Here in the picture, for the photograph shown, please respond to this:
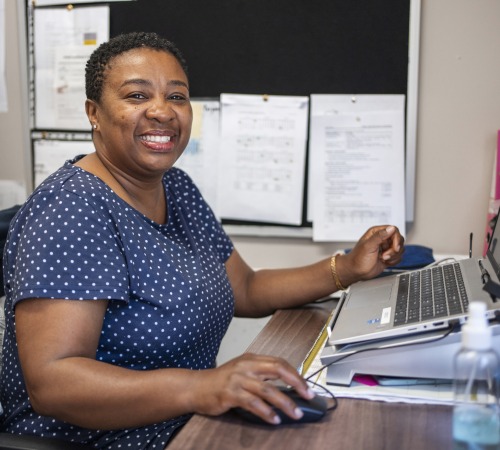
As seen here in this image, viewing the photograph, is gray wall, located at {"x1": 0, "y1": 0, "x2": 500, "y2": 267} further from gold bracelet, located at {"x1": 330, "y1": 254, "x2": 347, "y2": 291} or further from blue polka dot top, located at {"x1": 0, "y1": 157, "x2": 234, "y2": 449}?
blue polka dot top, located at {"x1": 0, "y1": 157, "x2": 234, "y2": 449}

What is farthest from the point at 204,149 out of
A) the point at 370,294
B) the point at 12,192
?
the point at 370,294

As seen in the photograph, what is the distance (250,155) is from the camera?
2.00 m

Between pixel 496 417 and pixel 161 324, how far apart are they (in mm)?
578

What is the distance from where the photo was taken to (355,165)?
1.92 metres

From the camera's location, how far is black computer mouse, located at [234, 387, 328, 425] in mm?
919

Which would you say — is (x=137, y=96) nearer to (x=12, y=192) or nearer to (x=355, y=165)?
(x=355, y=165)

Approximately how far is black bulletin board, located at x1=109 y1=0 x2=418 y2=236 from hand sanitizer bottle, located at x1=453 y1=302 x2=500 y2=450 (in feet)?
3.89

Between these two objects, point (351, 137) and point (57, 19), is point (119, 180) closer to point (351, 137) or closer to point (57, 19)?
point (351, 137)

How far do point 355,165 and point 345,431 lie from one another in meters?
1.12

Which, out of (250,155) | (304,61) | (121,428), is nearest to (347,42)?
(304,61)

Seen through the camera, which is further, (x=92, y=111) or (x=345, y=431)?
(x=92, y=111)

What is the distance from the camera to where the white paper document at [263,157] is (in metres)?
1.96

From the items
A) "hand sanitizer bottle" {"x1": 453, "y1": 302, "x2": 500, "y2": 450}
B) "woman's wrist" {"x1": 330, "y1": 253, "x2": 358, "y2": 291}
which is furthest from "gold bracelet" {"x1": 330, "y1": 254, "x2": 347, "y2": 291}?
"hand sanitizer bottle" {"x1": 453, "y1": 302, "x2": 500, "y2": 450}

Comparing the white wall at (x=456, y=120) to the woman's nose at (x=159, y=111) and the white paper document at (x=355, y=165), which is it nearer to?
the white paper document at (x=355, y=165)
